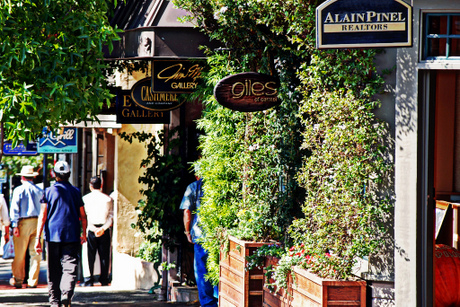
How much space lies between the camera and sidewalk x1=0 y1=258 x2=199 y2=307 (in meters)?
10.3

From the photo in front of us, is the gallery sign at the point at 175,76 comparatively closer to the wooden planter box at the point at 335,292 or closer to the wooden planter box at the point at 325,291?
the wooden planter box at the point at 325,291

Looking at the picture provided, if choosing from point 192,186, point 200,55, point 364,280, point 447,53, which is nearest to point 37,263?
point 192,186

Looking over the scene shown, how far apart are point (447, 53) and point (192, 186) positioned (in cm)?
458

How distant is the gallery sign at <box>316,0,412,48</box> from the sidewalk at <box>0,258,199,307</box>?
5535mm

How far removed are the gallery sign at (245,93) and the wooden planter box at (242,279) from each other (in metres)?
1.36

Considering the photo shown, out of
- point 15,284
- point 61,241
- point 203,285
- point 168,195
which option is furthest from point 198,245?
point 15,284

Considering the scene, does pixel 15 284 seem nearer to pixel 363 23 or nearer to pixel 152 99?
pixel 152 99

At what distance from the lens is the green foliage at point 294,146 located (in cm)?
571

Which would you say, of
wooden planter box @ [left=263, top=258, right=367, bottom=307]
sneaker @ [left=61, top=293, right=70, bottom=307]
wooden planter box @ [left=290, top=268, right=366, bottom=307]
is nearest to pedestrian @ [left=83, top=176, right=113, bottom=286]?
sneaker @ [left=61, top=293, right=70, bottom=307]

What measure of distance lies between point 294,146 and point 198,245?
107 inches

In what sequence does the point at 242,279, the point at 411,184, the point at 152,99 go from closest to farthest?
the point at 411,184, the point at 242,279, the point at 152,99

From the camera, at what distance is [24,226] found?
12883mm

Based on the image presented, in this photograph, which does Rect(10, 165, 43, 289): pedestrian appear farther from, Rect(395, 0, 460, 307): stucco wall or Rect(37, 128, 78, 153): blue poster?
Rect(395, 0, 460, 307): stucco wall

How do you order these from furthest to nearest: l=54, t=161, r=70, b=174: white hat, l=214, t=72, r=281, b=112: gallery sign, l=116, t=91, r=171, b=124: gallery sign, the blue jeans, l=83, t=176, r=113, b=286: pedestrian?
l=83, t=176, r=113, b=286: pedestrian, l=116, t=91, r=171, b=124: gallery sign, l=54, t=161, r=70, b=174: white hat, the blue jeans, l=214, t=72, r=281, b=112: gallery sign
